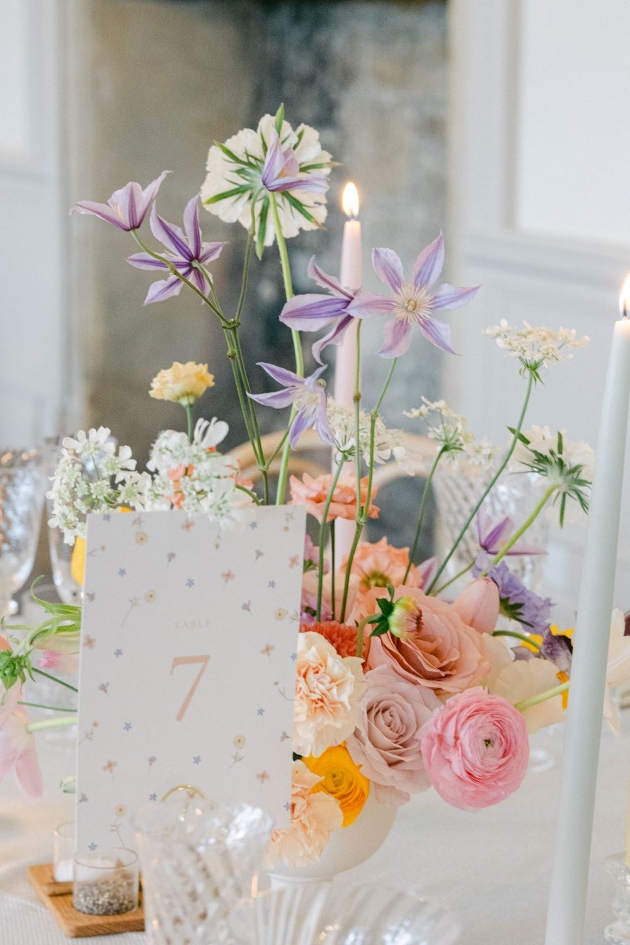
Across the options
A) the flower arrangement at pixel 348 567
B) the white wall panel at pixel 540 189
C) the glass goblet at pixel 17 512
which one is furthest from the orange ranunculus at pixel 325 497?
the white wall panel at pixel 540 189

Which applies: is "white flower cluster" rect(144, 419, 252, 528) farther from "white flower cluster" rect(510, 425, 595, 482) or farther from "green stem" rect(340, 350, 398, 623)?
"white flower cluster" rect(510, 425, 595, 482)

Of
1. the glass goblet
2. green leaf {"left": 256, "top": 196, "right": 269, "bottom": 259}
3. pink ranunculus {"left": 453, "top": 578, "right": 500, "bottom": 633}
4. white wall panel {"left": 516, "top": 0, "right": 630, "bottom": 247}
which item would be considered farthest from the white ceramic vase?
white wall panel {"left": 516, "top": 0, "right": 630, "bottom": 247}

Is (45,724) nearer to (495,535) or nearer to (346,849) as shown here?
(346,849)

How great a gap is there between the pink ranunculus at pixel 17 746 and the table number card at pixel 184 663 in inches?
3.5

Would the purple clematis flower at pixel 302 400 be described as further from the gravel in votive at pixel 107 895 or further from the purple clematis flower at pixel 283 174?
the gravel in votive at pixel 107 895

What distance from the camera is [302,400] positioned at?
631 mm

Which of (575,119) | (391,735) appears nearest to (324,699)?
(391,735)

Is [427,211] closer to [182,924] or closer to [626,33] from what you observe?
[626,33]

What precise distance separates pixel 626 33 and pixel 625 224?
0.40 m

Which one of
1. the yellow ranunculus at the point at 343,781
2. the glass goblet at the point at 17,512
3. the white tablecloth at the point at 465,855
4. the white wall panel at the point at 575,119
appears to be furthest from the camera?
the white wall panel at the point at 575,119

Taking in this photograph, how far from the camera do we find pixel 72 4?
372cm

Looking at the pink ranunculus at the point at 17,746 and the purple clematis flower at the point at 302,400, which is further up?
the purple clematis flower at the point at 302,400

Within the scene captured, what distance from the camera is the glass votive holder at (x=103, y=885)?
775mm

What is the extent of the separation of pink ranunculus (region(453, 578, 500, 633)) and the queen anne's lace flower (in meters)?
0.25
